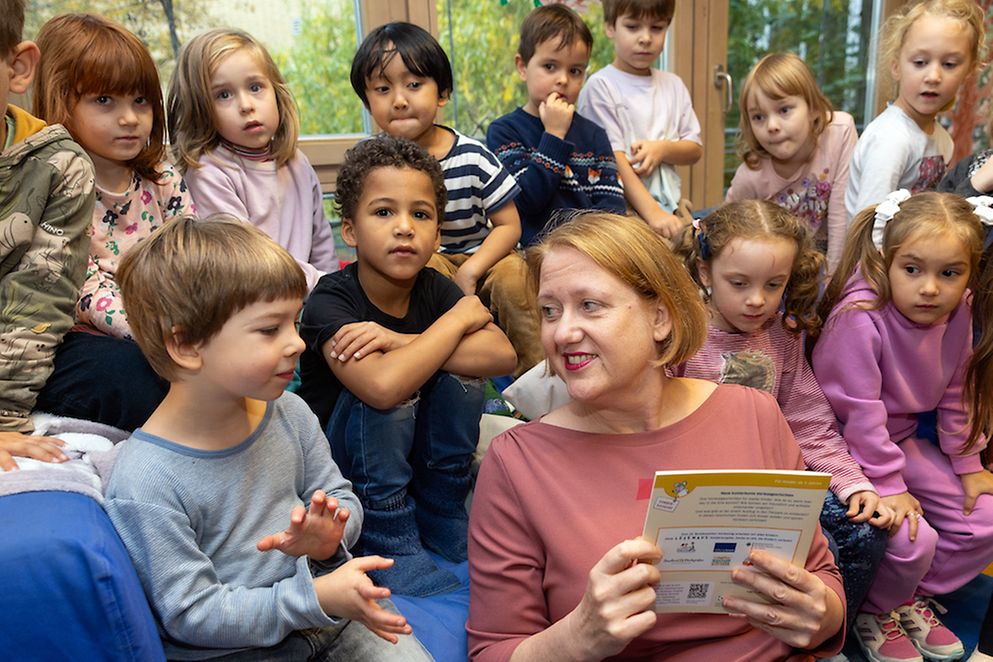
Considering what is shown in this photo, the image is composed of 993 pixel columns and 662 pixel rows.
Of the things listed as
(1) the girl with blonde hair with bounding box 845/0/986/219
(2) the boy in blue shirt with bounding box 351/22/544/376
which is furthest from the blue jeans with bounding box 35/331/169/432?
(1) the girl with blonde hair with bounding box 845/0/986/219

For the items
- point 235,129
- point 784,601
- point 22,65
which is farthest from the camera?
point 235,129

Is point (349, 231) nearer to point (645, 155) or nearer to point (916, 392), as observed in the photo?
point (916, 392)

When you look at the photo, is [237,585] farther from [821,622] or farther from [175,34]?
[175,34]

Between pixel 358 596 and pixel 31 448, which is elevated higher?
pixel 31 448

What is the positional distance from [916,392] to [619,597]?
1.13 meters

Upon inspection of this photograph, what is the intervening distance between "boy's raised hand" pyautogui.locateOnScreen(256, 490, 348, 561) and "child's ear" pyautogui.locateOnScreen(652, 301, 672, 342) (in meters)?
0.55

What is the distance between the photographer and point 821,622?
1.21 m

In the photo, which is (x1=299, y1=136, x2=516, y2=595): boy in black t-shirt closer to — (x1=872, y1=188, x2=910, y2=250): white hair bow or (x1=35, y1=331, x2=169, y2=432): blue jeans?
(x1=35, y1=331, x2=169, y2=432): blue jeans

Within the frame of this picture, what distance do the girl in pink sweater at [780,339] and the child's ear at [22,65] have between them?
1.35 m

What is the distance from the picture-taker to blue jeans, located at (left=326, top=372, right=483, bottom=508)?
161cm

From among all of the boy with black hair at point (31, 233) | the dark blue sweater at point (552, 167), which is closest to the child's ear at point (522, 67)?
the dark blue sweater at point (552, 167)

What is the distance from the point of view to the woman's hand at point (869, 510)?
1686mm

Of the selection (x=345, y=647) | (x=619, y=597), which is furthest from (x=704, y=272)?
(x=345, y=647)

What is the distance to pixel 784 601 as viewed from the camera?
3.85 feet
